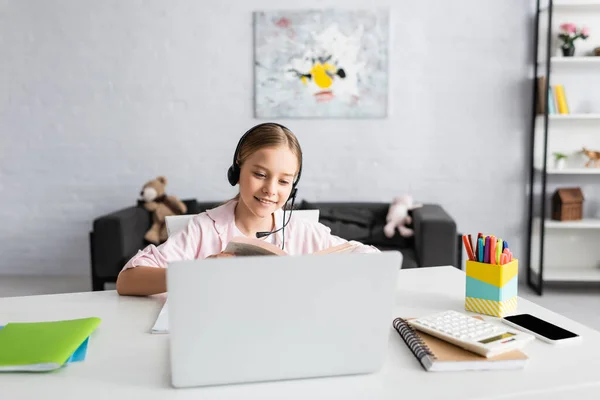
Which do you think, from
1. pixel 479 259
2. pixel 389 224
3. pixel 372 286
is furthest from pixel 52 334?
pixel 389 224

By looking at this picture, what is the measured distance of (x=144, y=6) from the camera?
3775 mm

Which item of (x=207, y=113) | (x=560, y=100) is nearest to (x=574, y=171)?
(x=560, y=100)

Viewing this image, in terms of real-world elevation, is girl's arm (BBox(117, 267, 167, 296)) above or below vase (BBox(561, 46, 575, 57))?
below

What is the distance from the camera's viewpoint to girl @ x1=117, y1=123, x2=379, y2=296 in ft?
4.49

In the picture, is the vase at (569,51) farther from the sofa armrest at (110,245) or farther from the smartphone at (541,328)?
the smartphone at (541,328)

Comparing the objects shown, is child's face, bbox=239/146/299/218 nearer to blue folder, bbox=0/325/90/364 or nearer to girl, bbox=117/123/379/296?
girl, bbox=117/123/379/296

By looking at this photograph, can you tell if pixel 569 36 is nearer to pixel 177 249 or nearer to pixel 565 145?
pixel 565 145

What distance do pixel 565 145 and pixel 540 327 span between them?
3.01 m

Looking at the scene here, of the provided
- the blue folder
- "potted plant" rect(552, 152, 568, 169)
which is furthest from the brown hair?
"potted plant" rect(552, 152, 568, 169)

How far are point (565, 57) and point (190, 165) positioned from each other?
7.84 ft

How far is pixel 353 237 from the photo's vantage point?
346 centimetres

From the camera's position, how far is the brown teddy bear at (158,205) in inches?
136

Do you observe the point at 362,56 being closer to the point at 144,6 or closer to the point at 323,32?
the point at 323,32

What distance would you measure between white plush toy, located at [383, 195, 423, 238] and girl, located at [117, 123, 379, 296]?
1.85 meters
